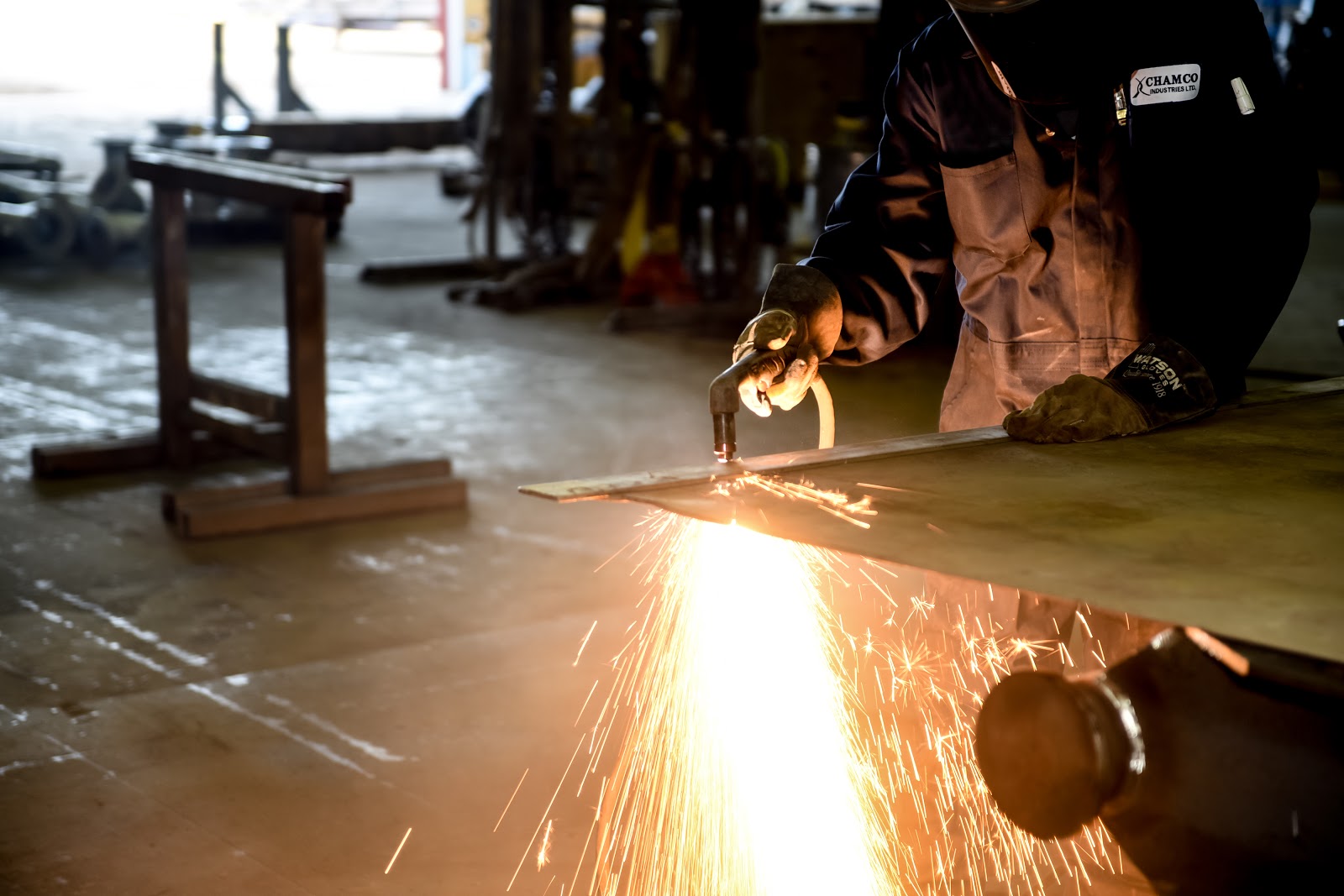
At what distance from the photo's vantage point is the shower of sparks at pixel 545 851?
2566 millimetres

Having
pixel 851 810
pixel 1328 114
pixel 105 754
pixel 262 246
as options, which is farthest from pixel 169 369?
pixel 262 246

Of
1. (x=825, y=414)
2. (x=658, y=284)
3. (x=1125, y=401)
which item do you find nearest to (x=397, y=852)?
(x=825, y=414)

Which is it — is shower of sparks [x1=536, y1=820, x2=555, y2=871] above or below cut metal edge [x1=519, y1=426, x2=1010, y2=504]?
below

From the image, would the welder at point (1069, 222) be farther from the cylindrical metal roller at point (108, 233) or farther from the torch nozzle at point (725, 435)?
the cylindrical metal roller at point (108, 233)

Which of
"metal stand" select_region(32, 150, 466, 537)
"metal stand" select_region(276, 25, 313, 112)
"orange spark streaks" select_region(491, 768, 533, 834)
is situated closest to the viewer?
"orange spark streaks" select_region(491, 768, 533, 834)

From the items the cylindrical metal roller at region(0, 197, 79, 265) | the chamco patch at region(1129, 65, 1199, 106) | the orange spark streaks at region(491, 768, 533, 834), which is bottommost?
the orange spark streaks at region(491, 768, 533, 834)

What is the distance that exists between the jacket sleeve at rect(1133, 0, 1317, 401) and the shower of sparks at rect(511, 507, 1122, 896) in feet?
1.66

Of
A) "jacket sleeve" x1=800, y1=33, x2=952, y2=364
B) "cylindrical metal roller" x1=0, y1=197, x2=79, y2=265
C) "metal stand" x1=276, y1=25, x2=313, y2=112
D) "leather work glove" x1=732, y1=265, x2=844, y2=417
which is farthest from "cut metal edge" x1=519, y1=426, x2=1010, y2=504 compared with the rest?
"metal stand" x1=276, y1=25, x2=313, y2=112

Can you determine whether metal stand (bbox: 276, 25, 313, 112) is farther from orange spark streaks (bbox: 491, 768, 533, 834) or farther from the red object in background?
orange spark streaks (bbox: 491, 768, 533, 834)

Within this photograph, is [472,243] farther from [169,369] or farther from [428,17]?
[428,17]

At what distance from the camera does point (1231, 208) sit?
2014mm

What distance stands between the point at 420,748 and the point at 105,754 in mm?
609

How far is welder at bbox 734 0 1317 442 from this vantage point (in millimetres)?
2014

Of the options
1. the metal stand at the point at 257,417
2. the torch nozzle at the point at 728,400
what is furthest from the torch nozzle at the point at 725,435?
the metal stand at the point at 257,417
